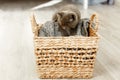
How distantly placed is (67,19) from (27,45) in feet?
1.87

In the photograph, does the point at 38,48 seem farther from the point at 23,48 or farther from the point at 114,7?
the point at 114,7

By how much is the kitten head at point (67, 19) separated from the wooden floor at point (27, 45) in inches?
12.1

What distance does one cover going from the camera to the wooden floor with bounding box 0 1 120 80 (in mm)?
1274

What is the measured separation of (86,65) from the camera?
1.15 metres

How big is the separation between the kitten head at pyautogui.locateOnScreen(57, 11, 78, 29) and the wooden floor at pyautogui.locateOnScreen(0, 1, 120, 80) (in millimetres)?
308

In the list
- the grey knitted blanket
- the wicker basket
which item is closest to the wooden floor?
the wicker basket

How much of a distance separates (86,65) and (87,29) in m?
0.24

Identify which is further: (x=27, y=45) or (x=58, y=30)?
(x=27, y=45)

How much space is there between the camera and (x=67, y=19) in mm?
1227

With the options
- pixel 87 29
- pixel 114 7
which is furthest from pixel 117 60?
pixel 114 7

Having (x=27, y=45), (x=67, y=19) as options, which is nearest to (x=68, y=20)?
(x=67, y=19)

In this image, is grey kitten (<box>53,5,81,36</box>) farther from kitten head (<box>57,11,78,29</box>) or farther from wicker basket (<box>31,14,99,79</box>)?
wicker basket (<box>31,14,99,79</box>)

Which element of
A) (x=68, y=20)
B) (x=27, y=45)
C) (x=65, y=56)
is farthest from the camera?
(x=27, y=45)

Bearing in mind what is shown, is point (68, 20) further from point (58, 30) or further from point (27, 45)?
point (27, 45)
